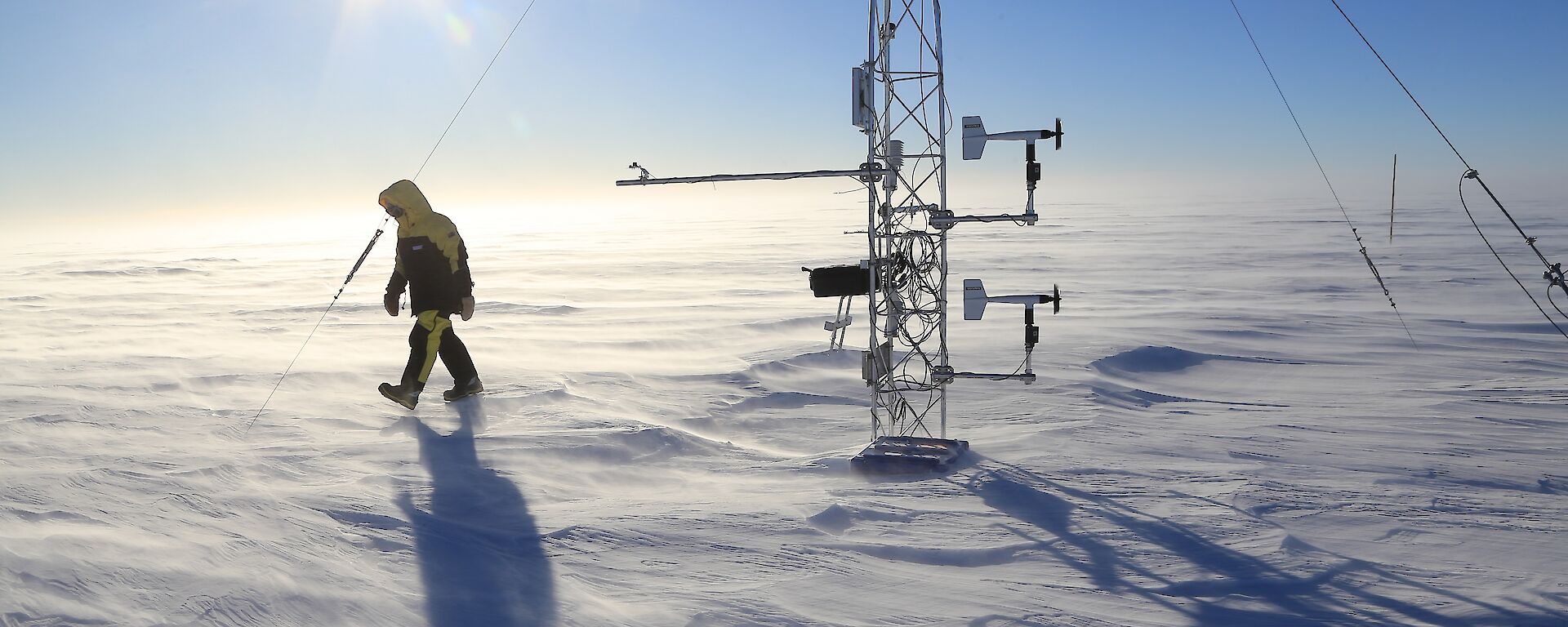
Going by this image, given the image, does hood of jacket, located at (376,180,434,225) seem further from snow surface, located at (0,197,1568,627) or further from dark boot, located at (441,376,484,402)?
snow surface, located at (0,197,1568,627)

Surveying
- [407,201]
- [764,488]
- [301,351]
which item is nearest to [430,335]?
[407,201]

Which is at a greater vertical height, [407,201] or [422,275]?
[407,201]

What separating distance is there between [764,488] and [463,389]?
110 inches

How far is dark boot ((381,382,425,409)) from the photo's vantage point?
20.2ft

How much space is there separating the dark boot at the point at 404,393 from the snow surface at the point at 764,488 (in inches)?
6.1

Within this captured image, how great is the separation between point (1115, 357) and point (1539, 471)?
192 inches

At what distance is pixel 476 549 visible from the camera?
12.6 ft

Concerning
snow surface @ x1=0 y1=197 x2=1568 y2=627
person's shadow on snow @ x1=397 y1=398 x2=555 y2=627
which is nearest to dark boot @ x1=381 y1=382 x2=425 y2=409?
snow surface @ x1=0 y1=197 x2=1568 y2=627

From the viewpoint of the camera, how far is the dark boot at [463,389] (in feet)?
21.6

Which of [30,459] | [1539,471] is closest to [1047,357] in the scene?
[1539,471]

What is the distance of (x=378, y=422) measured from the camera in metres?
6.08

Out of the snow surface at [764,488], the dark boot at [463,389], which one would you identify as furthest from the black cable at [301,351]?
the dark boot at [463,389]

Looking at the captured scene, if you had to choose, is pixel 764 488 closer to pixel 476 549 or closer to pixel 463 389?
pixel 476 549

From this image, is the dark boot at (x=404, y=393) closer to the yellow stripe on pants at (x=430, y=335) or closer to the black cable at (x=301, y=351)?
the yellow stripe on pants at (x=430, y=335)
